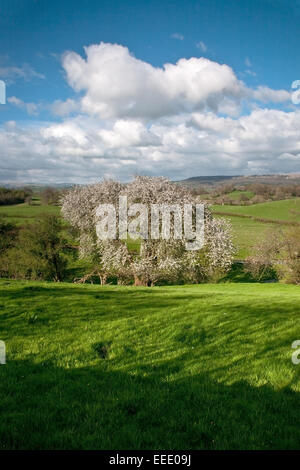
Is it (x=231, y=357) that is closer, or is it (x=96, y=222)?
(x=231, y=357)

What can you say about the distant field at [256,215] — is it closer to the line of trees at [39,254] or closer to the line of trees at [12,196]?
the line of trees at [39,254]

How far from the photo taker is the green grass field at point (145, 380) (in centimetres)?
541

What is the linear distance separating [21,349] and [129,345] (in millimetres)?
3371

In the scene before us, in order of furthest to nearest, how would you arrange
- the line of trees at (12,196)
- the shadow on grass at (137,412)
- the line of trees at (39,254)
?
the line of trees at (12,196), the line of trees at (39,254), the shadow on grass at (137,412)

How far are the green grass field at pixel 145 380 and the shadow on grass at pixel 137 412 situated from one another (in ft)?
0.07

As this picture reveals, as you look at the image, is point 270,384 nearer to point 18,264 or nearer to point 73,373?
point 73,373

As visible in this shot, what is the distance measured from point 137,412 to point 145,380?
1260 millimetres

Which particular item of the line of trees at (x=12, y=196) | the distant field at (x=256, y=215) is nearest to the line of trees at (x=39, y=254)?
the distant field at (x=256, y=215)

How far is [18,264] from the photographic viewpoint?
1801 inches

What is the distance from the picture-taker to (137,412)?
19.9 ft

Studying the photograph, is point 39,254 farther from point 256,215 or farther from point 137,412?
point 256,215

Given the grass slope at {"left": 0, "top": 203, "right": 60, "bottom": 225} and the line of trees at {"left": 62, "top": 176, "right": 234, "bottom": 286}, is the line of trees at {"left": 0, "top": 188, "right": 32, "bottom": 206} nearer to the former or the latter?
the grass slope at {"left": 0, "top": 203, "right": 60, "bottom": 225}

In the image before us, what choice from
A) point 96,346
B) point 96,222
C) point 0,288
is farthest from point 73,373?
point 96,222

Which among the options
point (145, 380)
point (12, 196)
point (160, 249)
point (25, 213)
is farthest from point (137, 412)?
point (12, 196)
